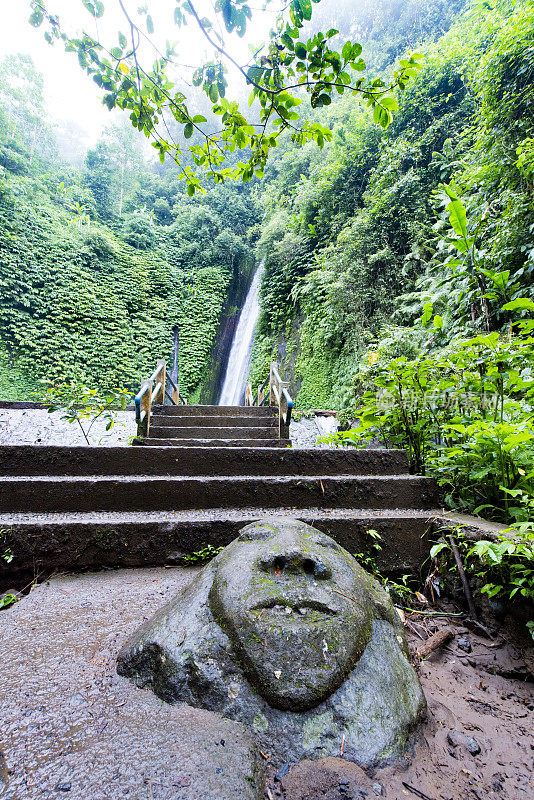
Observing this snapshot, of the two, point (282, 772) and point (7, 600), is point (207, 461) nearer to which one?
point (7, 600)

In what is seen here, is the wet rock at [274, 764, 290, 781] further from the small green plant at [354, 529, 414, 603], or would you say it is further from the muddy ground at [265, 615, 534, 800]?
the small green plant at [354, 529, 414, 603]

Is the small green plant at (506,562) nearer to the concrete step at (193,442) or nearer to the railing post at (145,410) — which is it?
the concrete step at (193,442)

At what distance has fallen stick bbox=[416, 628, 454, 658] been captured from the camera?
154 cm

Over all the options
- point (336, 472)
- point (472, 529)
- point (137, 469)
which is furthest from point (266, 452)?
point (472, 529)

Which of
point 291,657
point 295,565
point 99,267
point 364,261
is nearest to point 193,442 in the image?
point 295,565

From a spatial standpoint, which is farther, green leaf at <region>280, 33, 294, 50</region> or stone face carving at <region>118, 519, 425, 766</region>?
green leaf at <region>280, 33, 294, 50</region>

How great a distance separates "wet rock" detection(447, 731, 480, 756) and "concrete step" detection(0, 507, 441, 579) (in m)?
1.06

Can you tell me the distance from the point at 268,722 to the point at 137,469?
6.80 ft

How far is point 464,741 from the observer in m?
1.06

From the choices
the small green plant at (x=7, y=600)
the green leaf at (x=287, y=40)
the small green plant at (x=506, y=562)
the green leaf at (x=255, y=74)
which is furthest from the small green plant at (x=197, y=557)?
the green leaf at (x=287, y=40)

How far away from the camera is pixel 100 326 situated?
1073cm

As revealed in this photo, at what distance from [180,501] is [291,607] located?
Result: 1431 mm

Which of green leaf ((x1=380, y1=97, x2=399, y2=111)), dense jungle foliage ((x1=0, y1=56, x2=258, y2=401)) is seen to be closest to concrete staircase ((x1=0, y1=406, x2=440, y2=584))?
green leaf ((x1=380, y1=97, x2=399, y2=111))

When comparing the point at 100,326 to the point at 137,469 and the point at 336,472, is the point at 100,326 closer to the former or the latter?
the point at 137,469
